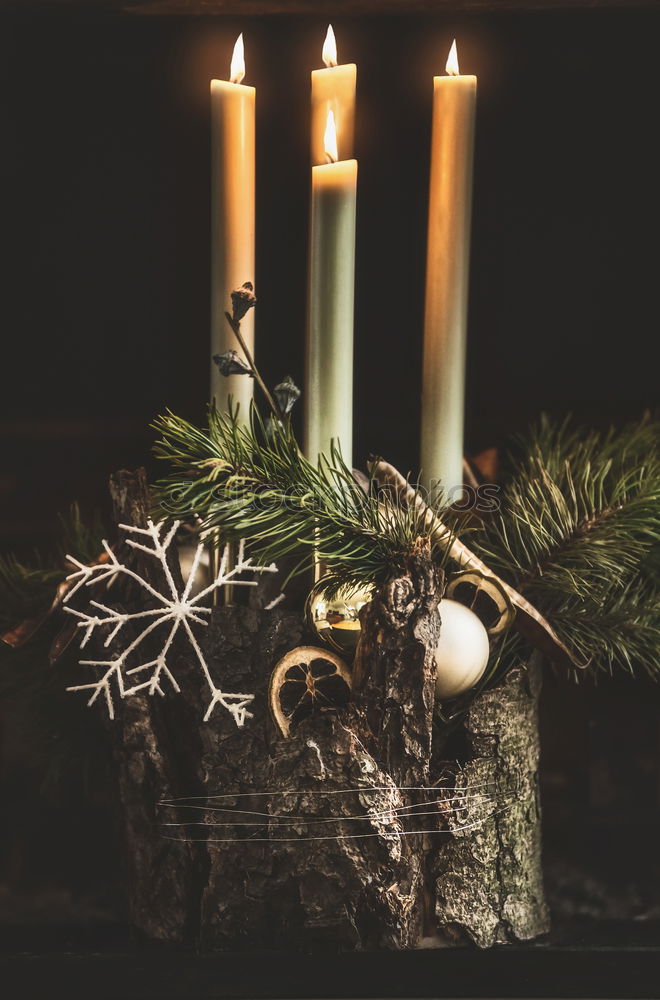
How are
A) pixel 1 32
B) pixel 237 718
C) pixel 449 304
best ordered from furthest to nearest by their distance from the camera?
pixel 1 32, pixel 449 304, pixel 237 718

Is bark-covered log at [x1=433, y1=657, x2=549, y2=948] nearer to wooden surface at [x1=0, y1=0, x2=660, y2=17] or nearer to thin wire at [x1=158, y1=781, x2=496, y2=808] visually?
thin wire at [x1=158, y1=781, x2=496, y2=808]

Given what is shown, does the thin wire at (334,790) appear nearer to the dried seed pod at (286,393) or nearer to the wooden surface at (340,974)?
the wooden surface at (340,974)

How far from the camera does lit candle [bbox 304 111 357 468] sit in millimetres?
452

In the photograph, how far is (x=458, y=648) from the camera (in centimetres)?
43

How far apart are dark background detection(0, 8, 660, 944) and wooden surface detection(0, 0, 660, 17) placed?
47mm

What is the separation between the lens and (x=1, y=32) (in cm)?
63

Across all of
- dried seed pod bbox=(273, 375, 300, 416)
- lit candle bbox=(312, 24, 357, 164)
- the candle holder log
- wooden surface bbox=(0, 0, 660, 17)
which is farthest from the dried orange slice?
wooden surface bbox=(0, 0, 660, 17)

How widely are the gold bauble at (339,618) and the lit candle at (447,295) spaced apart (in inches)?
3.5

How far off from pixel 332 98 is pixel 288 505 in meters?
0.23

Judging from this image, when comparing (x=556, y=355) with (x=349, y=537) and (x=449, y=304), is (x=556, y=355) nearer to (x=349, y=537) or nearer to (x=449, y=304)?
(x=449, y=304)

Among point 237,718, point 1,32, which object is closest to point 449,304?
point 237,718

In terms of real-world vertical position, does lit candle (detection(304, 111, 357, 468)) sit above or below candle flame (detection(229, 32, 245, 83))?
below

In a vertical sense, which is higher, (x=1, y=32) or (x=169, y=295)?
(x=1, y=32)

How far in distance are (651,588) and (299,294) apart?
0.99ft
